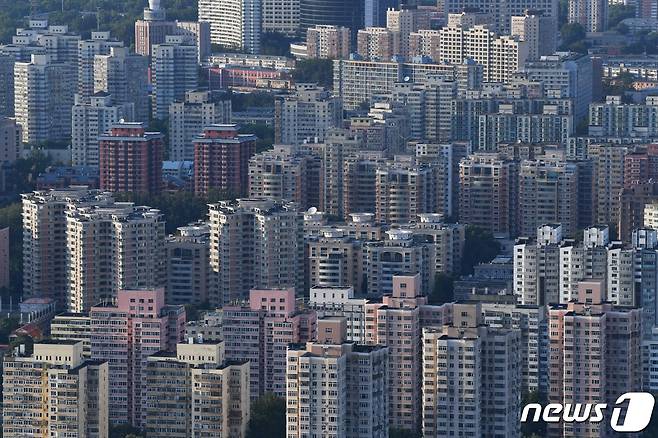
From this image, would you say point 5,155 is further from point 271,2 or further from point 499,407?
point 499,407

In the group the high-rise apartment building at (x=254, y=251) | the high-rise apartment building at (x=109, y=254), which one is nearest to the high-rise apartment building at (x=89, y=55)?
the high-rise apartment building at (x=254, y=251)

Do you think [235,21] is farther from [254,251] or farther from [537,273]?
[537,273]

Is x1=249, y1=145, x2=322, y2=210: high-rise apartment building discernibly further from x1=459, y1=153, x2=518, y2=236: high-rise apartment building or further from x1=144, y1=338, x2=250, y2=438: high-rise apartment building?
x1=144, y1=338, x2=250, y2=438: high-rise apartment building

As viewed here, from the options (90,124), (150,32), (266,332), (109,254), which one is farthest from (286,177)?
(150,32)

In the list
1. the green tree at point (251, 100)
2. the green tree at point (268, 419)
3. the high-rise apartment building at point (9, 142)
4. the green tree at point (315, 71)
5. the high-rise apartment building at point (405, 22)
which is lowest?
the green tree at point (268, 419)

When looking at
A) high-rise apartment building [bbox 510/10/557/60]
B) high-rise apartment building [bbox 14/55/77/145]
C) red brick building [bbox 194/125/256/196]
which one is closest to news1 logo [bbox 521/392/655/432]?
red brick building [bbox 194/125/256/196]

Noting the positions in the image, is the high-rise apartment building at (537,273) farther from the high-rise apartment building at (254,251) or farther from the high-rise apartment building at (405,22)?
the high-rise apartment building at (405,22)

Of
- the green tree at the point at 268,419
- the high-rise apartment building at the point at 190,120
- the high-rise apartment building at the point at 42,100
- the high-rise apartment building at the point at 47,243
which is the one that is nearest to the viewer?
the green tree at the point at 268,419
